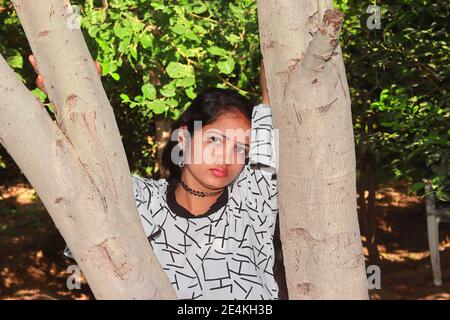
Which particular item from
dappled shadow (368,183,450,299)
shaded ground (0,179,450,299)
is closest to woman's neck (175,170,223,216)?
shaded ground (0,179,450,299)

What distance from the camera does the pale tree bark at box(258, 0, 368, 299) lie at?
1918 mm

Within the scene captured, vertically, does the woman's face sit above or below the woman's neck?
above

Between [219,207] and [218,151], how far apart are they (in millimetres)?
215

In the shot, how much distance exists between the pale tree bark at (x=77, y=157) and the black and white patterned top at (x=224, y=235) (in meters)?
0.67

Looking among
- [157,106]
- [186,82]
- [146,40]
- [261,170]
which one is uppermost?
[146,40]

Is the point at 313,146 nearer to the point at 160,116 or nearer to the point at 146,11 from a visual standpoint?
the point at 146,11

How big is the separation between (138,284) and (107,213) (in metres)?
0.21

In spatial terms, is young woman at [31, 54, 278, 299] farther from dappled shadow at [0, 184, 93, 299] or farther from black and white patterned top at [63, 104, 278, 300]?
dappled shadow at [0, 184, 93, 299]

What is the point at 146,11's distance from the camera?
4.27 metres

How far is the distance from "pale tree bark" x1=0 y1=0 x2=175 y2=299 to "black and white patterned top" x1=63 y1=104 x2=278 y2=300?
0.67 meters

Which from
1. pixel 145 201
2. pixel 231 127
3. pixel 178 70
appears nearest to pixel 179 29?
pixel 178 70

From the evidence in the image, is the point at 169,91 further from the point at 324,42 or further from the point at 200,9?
the point at 324,42

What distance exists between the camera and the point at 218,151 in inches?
114
